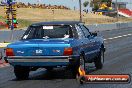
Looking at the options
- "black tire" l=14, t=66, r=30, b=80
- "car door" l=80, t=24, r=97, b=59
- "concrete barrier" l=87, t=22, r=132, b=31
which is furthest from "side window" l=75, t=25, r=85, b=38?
"concrete barrier" l=87, t=22, r=132, b=31

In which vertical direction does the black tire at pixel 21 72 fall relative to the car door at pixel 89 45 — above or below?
below

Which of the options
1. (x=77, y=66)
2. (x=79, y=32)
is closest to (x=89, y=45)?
(x=79, y=32)

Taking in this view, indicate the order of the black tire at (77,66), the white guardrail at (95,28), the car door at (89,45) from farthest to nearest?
the white guardrail at (95,28) → the car door at (89,45) → the black tire at (77,66)

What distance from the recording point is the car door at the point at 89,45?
13578 millimetres

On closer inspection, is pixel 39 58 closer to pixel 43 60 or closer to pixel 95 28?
pixel 43 60

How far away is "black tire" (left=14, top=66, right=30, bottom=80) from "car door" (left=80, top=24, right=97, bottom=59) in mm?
1857

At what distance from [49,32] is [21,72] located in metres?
1.44

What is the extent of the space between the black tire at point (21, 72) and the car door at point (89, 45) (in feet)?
6.09

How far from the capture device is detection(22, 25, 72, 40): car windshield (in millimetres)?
13141

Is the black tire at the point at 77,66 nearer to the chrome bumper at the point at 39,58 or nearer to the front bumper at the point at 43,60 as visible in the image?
the front bumper at the point at 43,60

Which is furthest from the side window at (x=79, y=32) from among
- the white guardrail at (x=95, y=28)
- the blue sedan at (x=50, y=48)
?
the white guardrail at (x=95, y=28)

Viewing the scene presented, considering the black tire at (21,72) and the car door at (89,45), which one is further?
the car door at (89,45)

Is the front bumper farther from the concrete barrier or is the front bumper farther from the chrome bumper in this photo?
the concrete barrier

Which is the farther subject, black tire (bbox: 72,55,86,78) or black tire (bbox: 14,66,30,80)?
black tire (bbox: 14,66,30,80)
